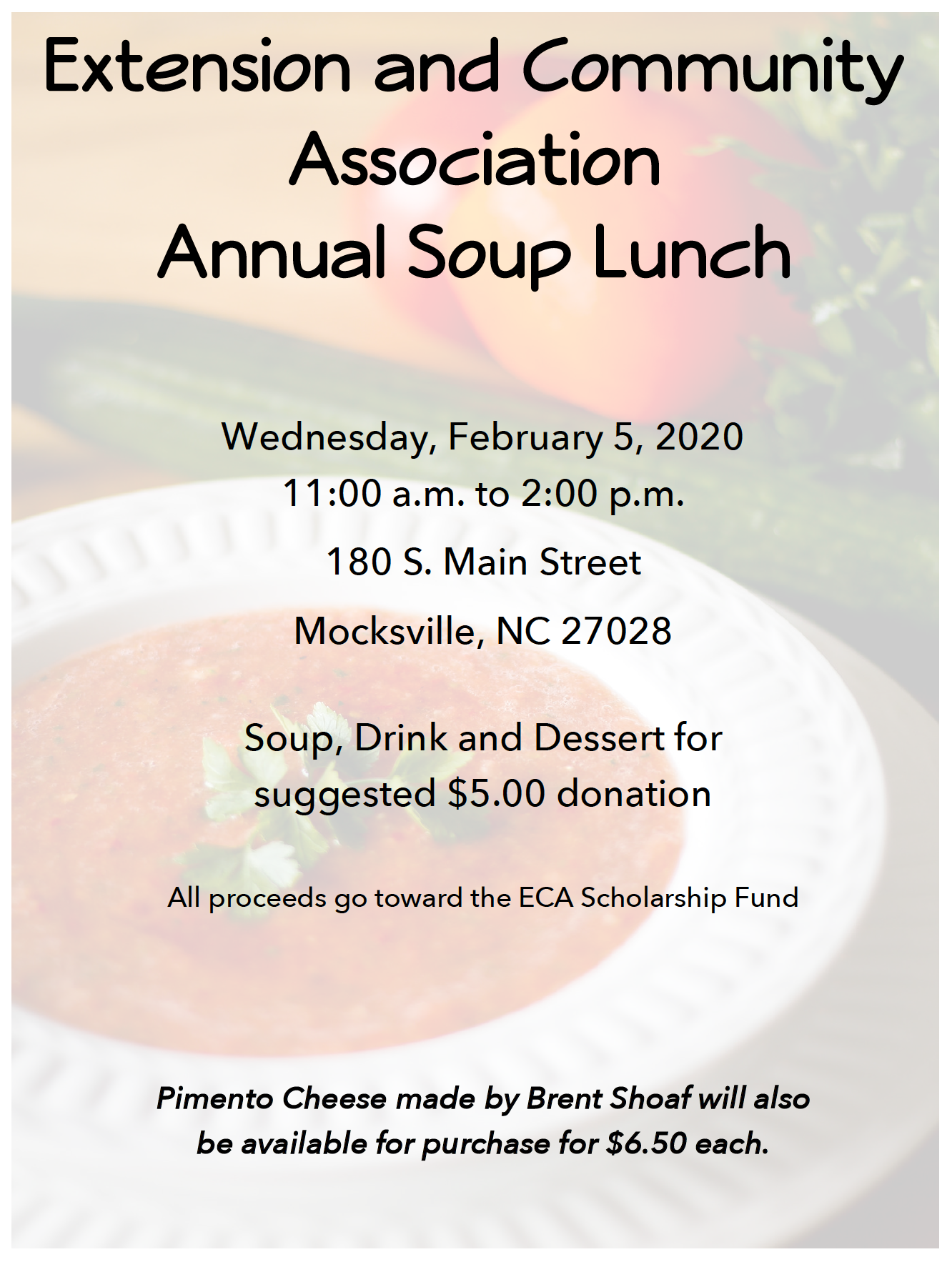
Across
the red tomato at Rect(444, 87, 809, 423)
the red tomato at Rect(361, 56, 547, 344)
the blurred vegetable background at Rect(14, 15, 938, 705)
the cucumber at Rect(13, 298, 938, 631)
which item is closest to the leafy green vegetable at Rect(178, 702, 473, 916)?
the cucumber at Rect(13, 298, 938, 631)

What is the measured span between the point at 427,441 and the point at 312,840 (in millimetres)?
1249

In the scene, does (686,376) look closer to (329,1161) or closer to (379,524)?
(379,524)

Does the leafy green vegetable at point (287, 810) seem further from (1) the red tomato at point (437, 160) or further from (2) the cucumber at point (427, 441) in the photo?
(1) the red tomato at point (437, 160)

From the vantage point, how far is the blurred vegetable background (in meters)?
2.25

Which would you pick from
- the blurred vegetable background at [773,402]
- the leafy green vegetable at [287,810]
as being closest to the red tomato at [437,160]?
the blurred vegetable background at [773,402]

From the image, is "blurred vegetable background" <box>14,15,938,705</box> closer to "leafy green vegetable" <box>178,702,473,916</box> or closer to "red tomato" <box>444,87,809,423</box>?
"red tomato" <box>444,87,809,423</box>

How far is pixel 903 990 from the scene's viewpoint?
1.49m

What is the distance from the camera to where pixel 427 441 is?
2.58 m

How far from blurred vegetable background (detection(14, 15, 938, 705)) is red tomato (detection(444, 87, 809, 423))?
0.13ft

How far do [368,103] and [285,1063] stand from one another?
13.4 ft

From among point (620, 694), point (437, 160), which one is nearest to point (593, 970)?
point (620, 694)

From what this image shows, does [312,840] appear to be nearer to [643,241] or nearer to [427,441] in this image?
[427,441]

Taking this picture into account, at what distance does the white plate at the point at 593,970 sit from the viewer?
1195mm
